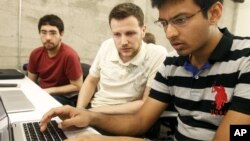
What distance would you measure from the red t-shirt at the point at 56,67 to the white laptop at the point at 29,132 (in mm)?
1308

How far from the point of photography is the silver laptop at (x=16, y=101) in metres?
1.26

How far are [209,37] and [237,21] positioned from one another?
172 inches

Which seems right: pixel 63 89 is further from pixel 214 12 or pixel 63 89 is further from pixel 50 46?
pixel 214 12

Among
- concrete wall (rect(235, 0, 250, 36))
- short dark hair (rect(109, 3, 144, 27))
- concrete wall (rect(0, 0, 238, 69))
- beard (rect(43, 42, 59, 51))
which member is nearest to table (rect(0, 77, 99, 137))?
beard (rect(43, 42, 59, 51))

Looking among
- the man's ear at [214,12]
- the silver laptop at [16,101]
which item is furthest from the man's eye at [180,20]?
the silver laptop at [16,101]

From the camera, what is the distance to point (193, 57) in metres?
1.07

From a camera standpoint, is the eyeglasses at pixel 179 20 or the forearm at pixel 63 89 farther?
the forearm at pixel 63 89

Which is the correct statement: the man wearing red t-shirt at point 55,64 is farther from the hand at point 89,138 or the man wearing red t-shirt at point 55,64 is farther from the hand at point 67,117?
the hand at point 89,138

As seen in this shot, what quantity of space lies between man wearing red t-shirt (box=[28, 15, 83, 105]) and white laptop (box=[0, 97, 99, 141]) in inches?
48.9

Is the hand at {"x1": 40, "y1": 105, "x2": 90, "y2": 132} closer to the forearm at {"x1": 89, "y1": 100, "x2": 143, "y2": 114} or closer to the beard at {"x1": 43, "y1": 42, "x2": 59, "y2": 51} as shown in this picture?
the forearm at {"x1": 89, "y1": 100, "x2": 143, "y2": 114}

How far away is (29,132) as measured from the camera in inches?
37.2

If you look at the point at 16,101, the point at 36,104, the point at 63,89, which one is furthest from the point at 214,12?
the point at 63,89

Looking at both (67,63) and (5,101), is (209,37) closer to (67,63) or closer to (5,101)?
(5,101)

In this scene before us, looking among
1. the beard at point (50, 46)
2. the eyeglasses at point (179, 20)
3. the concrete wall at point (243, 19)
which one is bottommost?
the beard at point (50, 46)
